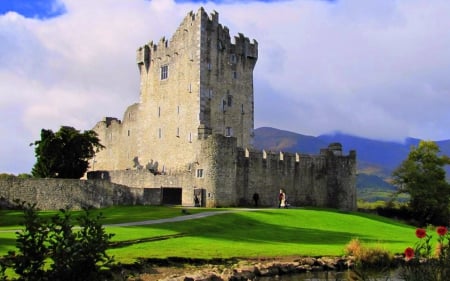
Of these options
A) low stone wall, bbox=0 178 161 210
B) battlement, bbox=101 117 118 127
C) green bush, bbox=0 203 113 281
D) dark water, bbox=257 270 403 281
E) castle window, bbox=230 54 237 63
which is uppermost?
castle window, bbox=230 54 237 63

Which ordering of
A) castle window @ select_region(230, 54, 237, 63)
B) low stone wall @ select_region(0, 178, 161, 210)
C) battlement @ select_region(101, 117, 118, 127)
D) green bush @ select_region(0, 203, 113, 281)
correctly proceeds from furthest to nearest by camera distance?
battlement @ select_region(101, 117, 118, 127) → castle window @ select_region(230, 54, 237, 63) → low stone wall @ select_region(0, 178, 161, 210) → green bush @ select_region(0, 203, 113, 281)

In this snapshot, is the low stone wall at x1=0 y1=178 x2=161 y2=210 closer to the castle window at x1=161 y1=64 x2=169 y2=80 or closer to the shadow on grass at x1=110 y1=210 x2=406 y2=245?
the shadow on grass at x1=110 y1=210 x2=406 y2=245

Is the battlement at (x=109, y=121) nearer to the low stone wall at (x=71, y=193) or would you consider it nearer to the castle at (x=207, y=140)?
the castle at (x=207, y=140)

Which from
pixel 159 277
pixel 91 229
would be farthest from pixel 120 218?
pixel 91 229

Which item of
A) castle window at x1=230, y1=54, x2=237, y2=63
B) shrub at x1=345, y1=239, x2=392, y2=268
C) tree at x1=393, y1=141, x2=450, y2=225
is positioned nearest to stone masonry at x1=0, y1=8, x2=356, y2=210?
castle window at x1=230, y1=54, x2=237, y2=63

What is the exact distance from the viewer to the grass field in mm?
26953

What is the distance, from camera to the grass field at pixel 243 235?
27.0 meters

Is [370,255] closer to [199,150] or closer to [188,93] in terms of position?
[199,150]

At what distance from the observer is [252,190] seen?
177ft

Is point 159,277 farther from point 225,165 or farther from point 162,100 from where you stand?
point 162,100

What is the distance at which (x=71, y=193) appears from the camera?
168 ft

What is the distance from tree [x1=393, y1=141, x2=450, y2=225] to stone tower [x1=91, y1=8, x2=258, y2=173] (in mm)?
17922

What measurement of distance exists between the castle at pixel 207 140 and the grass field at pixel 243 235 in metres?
6.74

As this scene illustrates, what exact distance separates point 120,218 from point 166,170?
2377 centimetres
